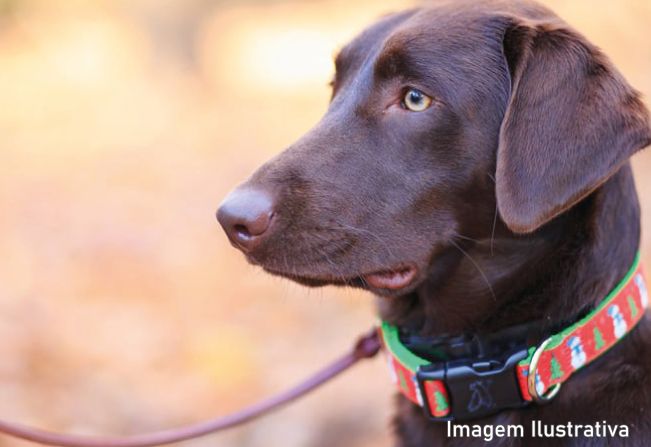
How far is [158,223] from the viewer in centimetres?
764

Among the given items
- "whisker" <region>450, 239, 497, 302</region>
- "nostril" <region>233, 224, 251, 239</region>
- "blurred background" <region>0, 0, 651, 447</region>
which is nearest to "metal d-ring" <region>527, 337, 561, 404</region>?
"whisker" <region>450, 239, 497, 302</region>

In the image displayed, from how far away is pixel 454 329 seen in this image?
284 centimetres

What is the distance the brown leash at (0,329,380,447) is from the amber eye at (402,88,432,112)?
85cm

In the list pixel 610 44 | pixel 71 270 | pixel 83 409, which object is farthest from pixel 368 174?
pixel 610 44

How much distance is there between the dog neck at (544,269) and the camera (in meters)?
2.65

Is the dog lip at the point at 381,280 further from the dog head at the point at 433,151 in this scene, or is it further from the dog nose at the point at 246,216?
the dog nose at the point at 246,216

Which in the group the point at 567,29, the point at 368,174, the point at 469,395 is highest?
the point at 567,29

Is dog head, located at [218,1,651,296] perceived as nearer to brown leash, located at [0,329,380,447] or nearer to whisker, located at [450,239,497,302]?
whisker, located at [450,239,497,302]

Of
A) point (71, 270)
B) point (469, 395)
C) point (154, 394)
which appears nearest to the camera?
point (469, 395)

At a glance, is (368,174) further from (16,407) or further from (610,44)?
(610,44)

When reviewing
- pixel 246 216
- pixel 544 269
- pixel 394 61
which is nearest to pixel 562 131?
pixel 544 269

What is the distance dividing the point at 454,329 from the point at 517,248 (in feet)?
1.09

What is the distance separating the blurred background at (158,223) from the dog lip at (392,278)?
102 centimetres

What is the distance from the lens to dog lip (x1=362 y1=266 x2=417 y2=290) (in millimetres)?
2768
